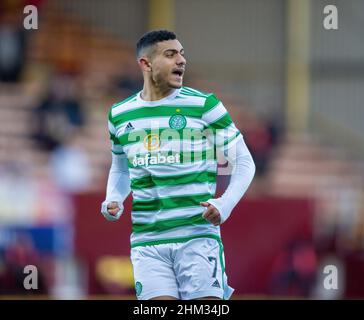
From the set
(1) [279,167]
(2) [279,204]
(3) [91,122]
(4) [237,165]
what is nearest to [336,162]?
(1) [279,167]

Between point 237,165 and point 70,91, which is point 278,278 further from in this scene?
point 237,165

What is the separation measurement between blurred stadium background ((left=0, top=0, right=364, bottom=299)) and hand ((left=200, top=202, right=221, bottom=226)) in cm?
707

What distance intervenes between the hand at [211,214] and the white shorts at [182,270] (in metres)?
0.29

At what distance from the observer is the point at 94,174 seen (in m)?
18.4

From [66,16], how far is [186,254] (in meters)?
15.3

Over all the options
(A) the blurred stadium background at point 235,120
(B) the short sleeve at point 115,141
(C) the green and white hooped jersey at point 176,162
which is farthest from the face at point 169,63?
(A) the blurred stadium background at point 235,120

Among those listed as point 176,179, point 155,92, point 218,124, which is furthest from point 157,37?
point 176,179

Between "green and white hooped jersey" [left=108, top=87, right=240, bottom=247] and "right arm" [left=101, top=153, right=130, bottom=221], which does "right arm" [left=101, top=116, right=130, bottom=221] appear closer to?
"right arm" [left=101, top=153, right=130, bottom=221]

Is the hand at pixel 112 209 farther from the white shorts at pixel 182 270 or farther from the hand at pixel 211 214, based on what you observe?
the hand at pixel 211 214

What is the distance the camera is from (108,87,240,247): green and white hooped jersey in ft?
25.7

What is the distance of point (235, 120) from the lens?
70.6ft

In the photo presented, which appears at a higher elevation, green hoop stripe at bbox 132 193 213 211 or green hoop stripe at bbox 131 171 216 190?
green hoop stripe at bbox 131 171 216 190

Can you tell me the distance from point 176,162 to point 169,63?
24.6 inches

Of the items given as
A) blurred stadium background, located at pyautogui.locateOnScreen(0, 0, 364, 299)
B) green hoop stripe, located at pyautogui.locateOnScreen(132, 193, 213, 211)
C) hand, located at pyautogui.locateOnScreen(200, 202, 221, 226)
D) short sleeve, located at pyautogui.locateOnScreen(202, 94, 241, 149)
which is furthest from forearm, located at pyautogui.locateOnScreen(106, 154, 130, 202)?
blurred stadium background, located at pyautogui.locateOnScreen(0, 0, 364, 299)
